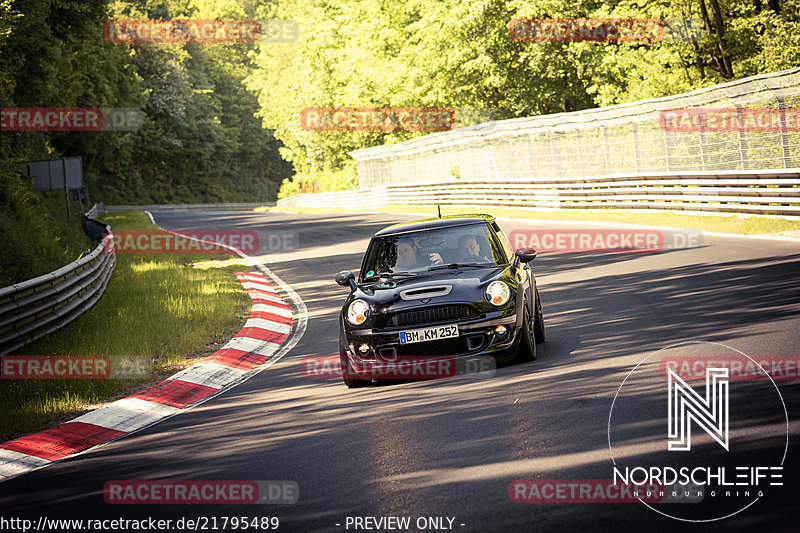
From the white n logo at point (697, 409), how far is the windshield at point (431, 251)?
2503 mm

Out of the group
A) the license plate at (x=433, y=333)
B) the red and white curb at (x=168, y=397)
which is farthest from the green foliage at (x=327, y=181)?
the license plate at (x=433, y=333)

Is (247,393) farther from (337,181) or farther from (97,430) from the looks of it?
(337,181)

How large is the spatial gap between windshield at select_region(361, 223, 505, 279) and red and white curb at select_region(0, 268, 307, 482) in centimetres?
216

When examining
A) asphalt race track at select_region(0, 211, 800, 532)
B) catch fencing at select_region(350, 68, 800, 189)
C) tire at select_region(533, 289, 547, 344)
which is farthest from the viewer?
catch fencing at select_region(350, 68, 800, 189)

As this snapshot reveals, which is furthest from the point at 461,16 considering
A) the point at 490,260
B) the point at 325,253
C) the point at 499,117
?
the point at 490,260

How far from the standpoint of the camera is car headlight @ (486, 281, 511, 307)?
25.6 ft

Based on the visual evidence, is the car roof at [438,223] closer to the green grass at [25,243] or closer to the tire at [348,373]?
the tire at [348,373]

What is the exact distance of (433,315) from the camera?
7.79 meters

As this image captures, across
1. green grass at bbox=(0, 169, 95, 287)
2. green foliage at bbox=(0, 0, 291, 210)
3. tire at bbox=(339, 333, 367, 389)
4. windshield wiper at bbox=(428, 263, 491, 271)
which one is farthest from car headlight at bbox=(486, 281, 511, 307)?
green foliage at bbox=(0, 0, 291, 210)

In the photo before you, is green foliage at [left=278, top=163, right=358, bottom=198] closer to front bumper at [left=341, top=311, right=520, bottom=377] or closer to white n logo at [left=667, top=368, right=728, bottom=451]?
front bumper at [left=341, top=311, right=520, bottom=377]

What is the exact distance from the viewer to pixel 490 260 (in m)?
8.71

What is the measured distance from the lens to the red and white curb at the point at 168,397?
7285mm

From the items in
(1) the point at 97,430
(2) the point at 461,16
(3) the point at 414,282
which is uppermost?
(2) the point at 461,16

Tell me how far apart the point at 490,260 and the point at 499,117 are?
3780 cm
